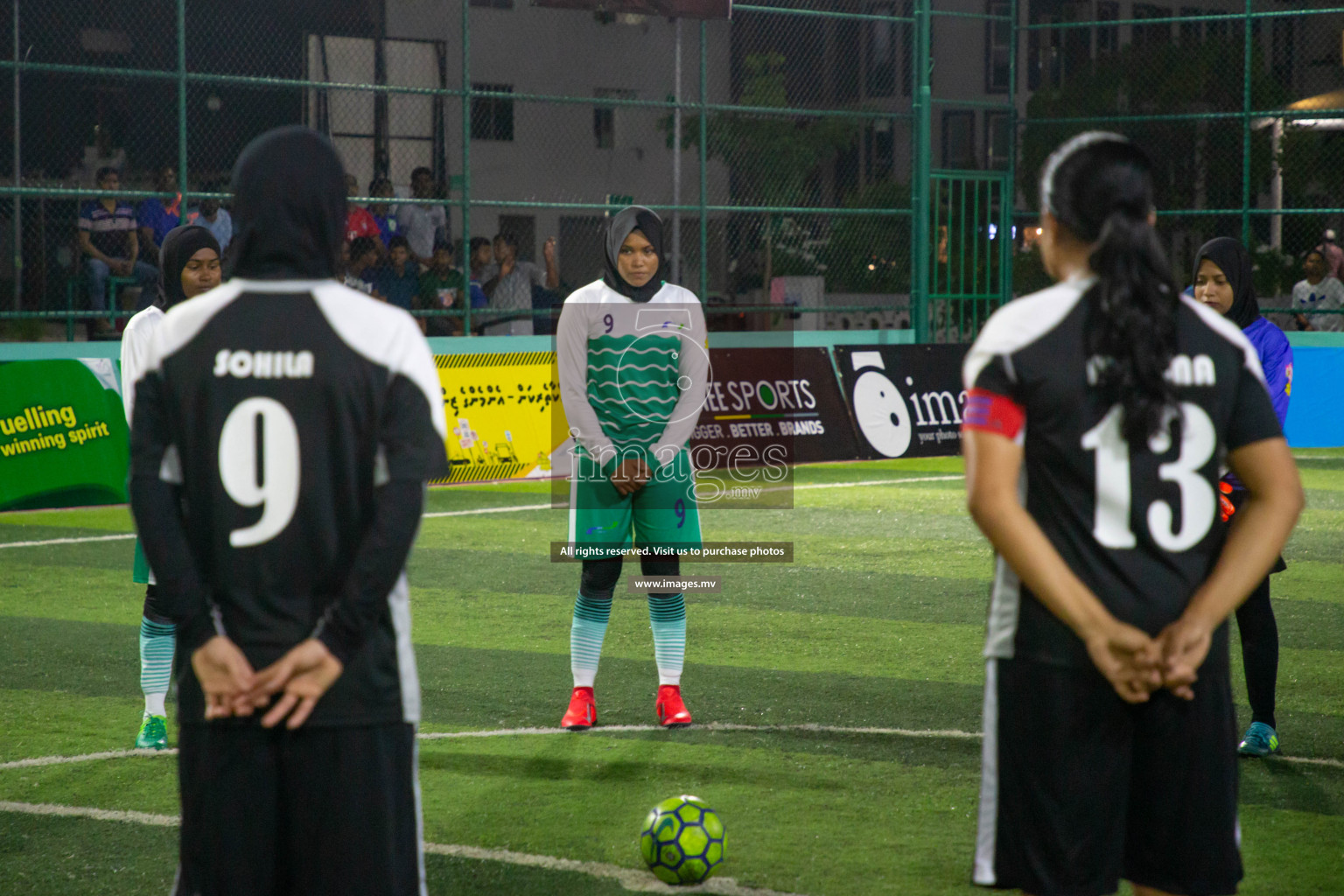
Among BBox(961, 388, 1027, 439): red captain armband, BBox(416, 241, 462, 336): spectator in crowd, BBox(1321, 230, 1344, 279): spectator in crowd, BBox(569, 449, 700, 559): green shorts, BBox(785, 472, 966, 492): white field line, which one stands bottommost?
BBox(785, 472, 966, 492): white field line

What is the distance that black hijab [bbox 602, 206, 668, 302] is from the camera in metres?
6.24

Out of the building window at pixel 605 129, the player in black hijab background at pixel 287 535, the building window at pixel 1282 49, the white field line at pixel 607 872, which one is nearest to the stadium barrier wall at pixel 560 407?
the building window at pixel 1282 49

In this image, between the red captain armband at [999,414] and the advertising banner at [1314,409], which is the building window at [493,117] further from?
the red captain armband at [999,414]

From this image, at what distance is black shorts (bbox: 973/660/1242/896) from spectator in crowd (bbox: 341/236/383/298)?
44.3ft

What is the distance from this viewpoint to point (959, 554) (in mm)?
10711

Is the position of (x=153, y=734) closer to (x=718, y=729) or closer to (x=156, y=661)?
(x=156, y=661)

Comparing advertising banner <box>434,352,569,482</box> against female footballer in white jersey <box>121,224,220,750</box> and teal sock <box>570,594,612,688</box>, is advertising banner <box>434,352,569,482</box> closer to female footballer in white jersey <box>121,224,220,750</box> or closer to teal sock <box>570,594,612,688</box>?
teal sock <box>570,594,612,688</box>

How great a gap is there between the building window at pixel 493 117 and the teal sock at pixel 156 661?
80.8ft

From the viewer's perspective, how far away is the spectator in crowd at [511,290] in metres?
16.6

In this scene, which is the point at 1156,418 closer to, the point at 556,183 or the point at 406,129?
the point at 406,129

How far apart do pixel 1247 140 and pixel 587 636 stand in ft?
51.5

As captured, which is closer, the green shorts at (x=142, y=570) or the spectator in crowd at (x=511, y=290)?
the green shorts at (x=142, y=570)

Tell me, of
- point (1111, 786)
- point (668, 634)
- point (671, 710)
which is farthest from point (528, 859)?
point (1111, 786)

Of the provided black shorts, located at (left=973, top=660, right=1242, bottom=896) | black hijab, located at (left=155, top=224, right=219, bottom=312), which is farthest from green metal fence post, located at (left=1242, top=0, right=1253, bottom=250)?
black shorts, located at (left=973, top=660, right=1242, bottom=896)
